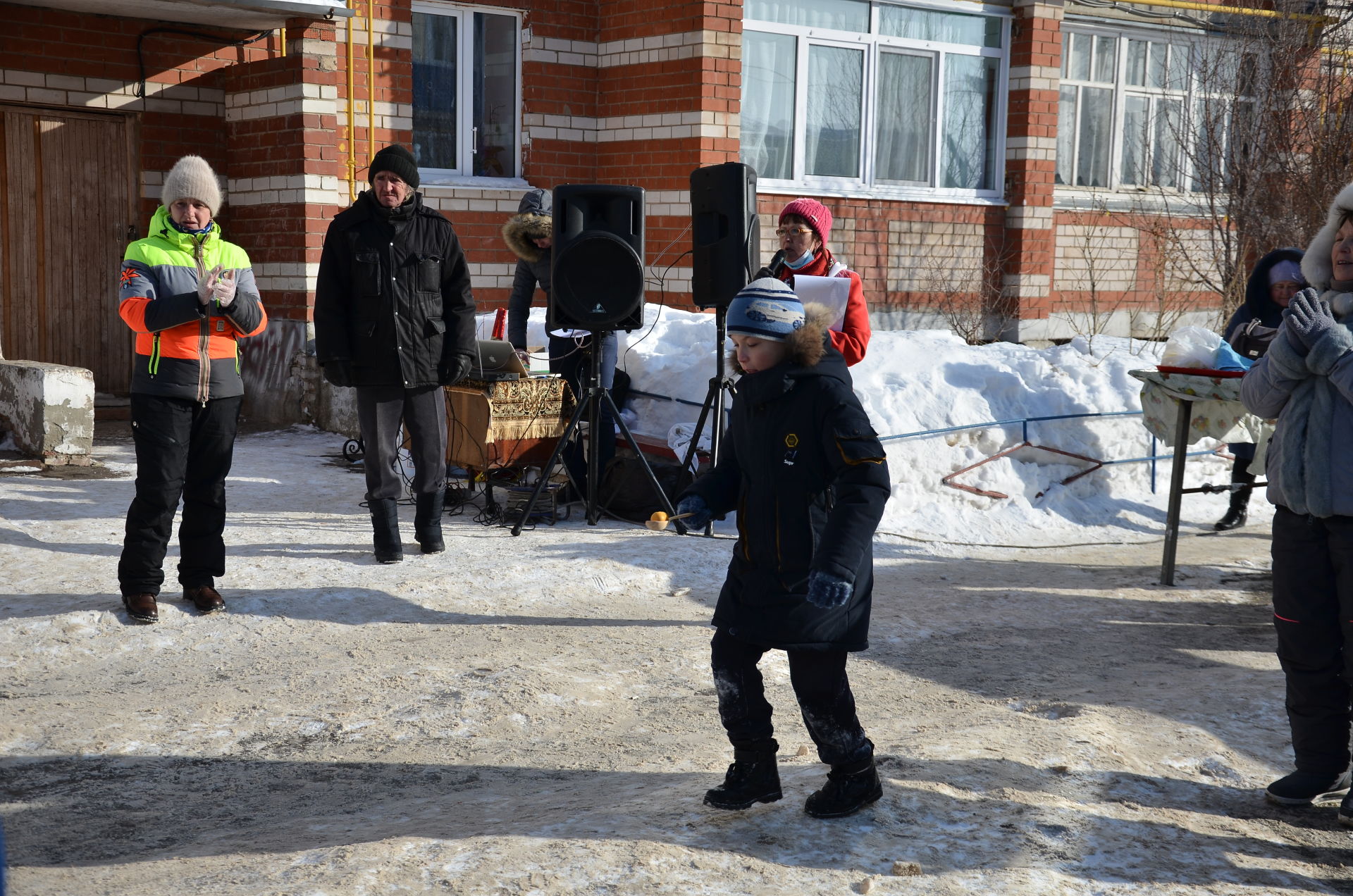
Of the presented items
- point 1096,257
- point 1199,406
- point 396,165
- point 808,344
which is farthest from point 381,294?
point 1096,257

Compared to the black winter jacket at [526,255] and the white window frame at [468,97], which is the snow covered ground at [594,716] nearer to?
the black winter jacket at [526,255]

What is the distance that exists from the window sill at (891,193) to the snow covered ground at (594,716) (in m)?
5.01

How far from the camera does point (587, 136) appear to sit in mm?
13273

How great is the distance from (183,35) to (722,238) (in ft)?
21.2

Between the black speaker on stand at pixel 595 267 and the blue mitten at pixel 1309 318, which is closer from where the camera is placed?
the blue mitten at pixel 1309 318

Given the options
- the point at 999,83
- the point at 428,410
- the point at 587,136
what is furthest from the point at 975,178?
the point at 428,410

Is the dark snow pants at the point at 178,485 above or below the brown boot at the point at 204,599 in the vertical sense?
above

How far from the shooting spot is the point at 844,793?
3748mm

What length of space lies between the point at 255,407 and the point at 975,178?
26.7 feet

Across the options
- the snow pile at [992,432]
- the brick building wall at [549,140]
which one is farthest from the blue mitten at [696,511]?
the brick building wall at [549,140]

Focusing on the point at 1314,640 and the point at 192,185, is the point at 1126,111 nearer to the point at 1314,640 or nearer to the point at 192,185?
the point at 192,185

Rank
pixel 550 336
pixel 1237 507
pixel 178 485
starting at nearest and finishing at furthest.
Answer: pixel 178 485 < pixel 550 336 < pixel 1237 507

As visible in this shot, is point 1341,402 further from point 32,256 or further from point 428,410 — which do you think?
point 32,256

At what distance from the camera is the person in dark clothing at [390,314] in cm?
662
